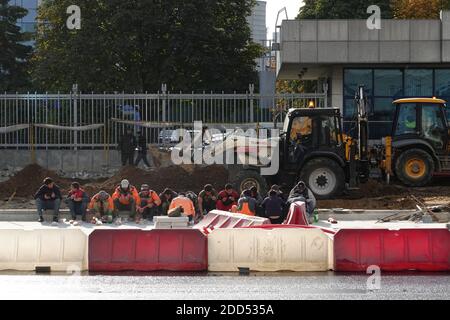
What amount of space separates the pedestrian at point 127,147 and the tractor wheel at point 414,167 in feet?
30.0

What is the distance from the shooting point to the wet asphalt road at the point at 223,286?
12.1 meters

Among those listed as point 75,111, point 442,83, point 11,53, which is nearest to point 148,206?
point 75,111

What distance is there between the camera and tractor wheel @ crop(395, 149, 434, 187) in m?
26.0

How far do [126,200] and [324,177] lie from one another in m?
5.22

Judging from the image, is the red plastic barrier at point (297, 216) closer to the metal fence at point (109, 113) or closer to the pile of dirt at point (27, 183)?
the pile of dirt at point (27, 183)

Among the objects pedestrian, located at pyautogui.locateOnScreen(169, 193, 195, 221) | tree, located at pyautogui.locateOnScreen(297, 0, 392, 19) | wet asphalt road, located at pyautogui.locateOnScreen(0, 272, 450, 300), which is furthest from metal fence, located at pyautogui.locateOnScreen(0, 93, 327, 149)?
tree, located at pyautogui.locateOnScreen(297, 0, 392, 19)

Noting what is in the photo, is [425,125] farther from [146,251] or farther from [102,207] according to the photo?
[146,251]

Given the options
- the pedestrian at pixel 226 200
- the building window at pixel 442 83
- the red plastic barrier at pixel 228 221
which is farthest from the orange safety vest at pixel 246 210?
the building window at pixel 442 83

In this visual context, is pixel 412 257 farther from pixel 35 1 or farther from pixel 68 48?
pixel 35 1

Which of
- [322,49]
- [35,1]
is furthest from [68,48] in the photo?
[35,1]

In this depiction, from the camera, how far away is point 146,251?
589 inches

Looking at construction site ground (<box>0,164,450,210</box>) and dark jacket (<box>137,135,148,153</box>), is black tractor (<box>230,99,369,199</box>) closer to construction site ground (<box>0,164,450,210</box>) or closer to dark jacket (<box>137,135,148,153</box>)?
construction site ground (<box>0,164,450,210</box>)

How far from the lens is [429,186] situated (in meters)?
26.9

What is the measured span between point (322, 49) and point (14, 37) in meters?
26.1
